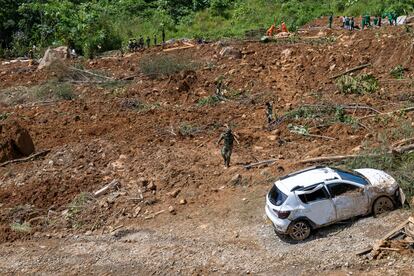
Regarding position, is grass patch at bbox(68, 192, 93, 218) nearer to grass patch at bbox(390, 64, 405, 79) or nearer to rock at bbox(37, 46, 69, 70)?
grass patch at bbox(390, 64, 405, 79)

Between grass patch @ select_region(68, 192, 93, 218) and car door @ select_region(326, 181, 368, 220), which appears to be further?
grass patch @ select_region(68, 192, 93, 218)

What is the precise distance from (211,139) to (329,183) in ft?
19.2

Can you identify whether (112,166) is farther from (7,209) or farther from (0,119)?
(0,119)

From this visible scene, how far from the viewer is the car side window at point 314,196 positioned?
34.2 ft

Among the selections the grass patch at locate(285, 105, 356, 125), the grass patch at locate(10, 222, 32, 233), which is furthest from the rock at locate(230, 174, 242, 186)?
the grass patch at locate(10, 222, 32, 233)

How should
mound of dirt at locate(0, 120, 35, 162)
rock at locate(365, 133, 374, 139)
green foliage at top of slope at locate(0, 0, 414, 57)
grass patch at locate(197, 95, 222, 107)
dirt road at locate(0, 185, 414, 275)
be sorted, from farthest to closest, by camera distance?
green foliage at top of slope at locate(0, 0, 414, 57)
grass patch at locate(197, 95, 222, 107)
mound of dirt at locate(0, 120, 35, 162)
rock at locate(365, 133, 374, 139)
dirt road at locate(0, 185, 414, 275)

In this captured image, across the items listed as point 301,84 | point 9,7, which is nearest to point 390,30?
point 301,84

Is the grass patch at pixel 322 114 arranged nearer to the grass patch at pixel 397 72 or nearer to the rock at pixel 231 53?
the grass patch at pixel 397 72

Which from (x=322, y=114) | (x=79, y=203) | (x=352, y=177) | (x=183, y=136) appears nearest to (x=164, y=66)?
(x=183, y=136)

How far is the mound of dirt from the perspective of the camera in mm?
15734

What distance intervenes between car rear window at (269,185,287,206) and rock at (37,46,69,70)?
53.8ft

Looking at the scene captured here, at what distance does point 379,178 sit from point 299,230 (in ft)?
6.05

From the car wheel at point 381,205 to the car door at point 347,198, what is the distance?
184 millimetres

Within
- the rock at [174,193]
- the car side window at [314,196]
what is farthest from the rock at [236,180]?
the car side window at [314,196]
